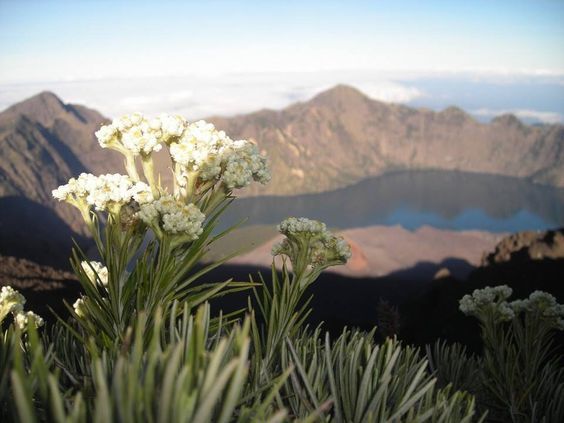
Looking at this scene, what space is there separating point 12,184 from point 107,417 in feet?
716

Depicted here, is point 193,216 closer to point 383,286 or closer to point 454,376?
point 454,376

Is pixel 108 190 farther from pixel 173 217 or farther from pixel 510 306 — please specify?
pixel 510 306

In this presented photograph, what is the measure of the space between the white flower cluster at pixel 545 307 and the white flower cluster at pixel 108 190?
4.11 metres

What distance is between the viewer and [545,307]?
4469 mm

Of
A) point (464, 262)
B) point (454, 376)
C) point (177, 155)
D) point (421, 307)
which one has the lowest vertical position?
point (464, 262)

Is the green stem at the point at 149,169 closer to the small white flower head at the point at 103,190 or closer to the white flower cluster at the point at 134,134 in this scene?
the white flower cluster at the point at 134,134

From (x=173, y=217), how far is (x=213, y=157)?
55 centimetres

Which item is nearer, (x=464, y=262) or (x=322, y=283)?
(x=322, y=283)

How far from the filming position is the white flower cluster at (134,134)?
269 cm

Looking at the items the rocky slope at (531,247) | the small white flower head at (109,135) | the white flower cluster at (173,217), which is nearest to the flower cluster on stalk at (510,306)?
the white flower cluster at (173,217)

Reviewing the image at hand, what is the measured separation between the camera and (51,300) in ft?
71.1

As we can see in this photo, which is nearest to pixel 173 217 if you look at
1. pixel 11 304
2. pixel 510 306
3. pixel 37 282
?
pixel 11 304

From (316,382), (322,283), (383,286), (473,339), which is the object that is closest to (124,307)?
(316,382)

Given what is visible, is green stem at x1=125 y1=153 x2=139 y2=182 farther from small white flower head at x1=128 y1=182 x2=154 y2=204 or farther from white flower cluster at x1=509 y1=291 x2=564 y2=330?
white flower cluster at x1=509 y1=291 x2=564 y2=330
